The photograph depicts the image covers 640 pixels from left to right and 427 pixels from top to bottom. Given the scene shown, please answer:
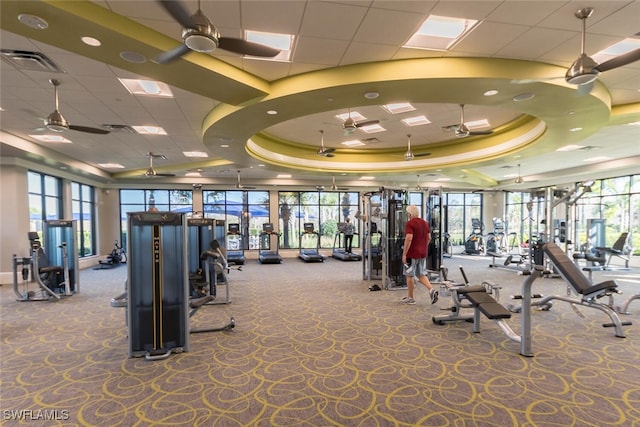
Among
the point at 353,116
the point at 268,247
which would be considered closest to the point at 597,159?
the point at 353,116

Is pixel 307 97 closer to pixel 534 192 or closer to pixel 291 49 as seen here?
pixel 291 49

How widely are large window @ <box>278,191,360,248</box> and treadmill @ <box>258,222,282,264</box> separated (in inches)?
22.9

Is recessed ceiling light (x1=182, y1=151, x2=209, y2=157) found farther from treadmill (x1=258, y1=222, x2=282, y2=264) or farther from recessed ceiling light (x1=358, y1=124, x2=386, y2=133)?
recessed ceiling light (x1=358, y1=124, x2=386, y2=133)

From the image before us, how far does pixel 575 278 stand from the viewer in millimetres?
4523

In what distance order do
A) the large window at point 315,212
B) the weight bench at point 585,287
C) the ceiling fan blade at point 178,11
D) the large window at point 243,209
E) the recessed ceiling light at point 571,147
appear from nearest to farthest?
the ceiling fan blade at point 178,11 → the weight bench at point 585,287 → the recessed ceiling light at point 571,147 → the large window at point 243,209 → the large window at point 315,212

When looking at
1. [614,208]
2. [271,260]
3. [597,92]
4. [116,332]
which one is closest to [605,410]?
[597,92]

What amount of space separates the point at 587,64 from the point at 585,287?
282cm

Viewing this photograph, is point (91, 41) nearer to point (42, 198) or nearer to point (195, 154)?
point (195, 154)

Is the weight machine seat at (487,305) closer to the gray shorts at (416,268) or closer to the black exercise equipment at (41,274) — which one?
the gray shorts at (416,268)

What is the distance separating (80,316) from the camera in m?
5.24

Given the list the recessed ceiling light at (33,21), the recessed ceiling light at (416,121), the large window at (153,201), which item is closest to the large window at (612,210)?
the recessed ceiling light at (416,121)

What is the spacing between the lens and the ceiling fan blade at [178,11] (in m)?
2.29

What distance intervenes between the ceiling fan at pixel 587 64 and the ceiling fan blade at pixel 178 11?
356 cm

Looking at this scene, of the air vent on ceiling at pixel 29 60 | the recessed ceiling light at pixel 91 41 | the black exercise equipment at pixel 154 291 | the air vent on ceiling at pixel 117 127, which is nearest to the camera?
the recessed ceiling light at pixel 91 41
